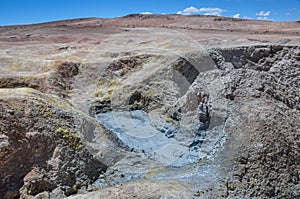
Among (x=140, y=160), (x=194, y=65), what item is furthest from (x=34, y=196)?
(x=194, y=65)

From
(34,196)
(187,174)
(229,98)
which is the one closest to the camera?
(34,196)

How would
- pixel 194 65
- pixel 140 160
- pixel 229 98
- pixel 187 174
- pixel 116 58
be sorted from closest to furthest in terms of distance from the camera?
pixel 187 174
pixel 140 160
pixel 229 98
pixel 194 65
pixel 116 58

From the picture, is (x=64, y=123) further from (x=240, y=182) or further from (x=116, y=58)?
(x=116, y=58)

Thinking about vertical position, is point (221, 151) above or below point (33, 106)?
below

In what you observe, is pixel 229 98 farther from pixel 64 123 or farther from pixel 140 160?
pixel 64 123

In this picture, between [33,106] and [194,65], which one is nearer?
[33,106]

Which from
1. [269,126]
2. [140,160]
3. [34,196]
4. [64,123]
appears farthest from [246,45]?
[34,196]

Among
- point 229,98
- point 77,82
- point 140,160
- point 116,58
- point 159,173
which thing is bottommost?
point 159,173
